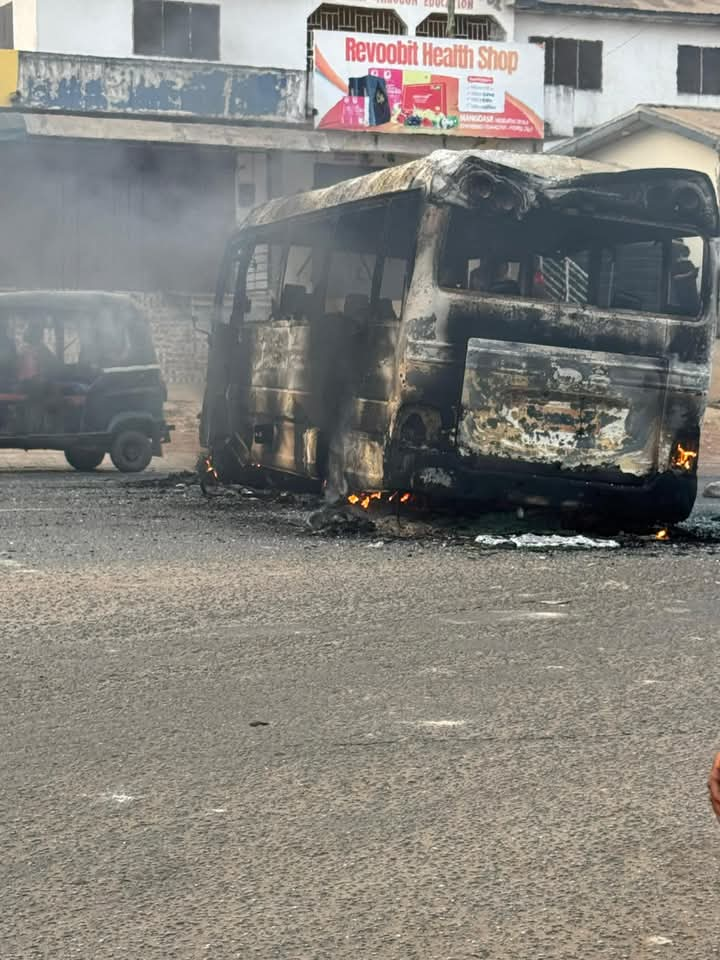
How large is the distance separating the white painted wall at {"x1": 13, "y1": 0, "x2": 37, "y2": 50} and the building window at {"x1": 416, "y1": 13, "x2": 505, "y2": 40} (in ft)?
29.0

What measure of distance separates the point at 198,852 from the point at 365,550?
6205mm

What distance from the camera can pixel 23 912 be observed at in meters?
3.85

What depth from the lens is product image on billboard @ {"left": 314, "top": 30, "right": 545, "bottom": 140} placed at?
31188 millimetres

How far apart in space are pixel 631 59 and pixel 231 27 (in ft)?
37.2

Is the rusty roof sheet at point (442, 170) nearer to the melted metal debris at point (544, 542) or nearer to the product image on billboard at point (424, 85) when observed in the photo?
the melted metal debris at point (544, 542)

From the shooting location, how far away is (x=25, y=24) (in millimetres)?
33000

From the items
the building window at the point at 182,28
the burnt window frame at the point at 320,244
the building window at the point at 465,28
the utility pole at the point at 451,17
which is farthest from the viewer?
the building window at the point at 465,28

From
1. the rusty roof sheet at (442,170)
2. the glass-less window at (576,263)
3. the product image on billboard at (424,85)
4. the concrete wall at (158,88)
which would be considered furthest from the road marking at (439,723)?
the product image on billboard at (424,85)

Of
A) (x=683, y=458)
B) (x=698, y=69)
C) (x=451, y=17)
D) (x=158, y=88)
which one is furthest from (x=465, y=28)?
(x=683, y=458)

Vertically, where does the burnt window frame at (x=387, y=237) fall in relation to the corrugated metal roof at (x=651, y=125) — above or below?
below

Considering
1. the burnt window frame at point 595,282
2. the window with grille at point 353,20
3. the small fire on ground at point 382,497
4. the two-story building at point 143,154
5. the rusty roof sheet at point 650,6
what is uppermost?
the rusty roof sheet at point 650,6

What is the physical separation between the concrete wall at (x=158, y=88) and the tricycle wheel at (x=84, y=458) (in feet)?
42.5

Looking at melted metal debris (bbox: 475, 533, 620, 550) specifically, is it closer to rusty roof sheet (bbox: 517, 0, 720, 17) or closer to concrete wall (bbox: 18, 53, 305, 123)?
concrete wall (bbox: 18, 53, 305, 123)

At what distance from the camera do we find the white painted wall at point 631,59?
1594 inches
